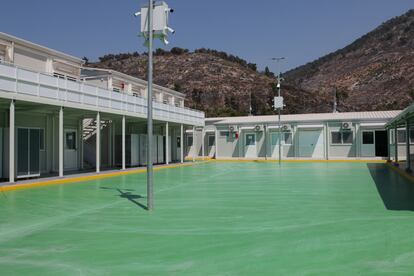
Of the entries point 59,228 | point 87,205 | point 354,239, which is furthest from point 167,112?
point 354,239

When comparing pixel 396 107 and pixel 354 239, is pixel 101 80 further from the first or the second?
pixel 396 107

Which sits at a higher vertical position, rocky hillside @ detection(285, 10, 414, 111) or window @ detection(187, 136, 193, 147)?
rocky hillside @ detection(285, 10, 414, 111)

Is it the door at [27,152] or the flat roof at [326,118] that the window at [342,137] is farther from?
the door at [27,152]

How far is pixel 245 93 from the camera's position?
87.0m

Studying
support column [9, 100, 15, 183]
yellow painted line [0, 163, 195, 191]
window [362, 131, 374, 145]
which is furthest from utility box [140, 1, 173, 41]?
window [362, 131, 374, 145]

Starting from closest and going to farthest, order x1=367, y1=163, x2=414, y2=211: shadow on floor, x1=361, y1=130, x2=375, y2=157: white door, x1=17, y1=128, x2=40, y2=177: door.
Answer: x1=367, y1=163, x2=414, y2=211: shadow on floor → x1=17, y1=128, x2=40, y2=177: door → x1=361, y1=130, x2=375, y2=157: white door

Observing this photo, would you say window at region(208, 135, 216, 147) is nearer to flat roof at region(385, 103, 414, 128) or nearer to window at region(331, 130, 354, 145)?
window at region(331, 130, 354, 145)

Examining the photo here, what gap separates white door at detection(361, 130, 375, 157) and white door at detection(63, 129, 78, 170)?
867 inches

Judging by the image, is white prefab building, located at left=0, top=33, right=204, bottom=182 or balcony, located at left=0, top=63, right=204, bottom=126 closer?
balcony, located at left=0, top=63, right=204, bottom=126

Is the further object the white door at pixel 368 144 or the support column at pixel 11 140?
the white door at pixel 368 144

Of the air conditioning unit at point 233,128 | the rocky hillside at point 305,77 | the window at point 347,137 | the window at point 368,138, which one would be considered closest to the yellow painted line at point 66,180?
the air conditioning unit at point 233,128

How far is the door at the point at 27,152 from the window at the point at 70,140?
4.95m

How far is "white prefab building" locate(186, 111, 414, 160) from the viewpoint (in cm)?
3356

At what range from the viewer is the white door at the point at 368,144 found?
110ft
